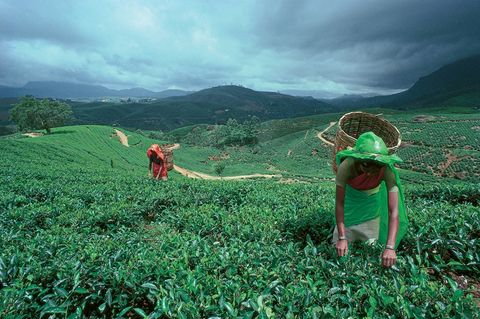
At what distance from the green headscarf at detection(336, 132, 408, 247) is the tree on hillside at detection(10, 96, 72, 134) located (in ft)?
199

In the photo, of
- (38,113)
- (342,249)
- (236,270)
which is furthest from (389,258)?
(38,113)

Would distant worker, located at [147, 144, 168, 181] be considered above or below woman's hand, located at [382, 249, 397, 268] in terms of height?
below

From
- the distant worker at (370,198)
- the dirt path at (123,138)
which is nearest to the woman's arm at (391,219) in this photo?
the distant worker at (370,198)

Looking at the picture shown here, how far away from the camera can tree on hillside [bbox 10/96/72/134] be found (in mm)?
50562

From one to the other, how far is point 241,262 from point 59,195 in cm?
631

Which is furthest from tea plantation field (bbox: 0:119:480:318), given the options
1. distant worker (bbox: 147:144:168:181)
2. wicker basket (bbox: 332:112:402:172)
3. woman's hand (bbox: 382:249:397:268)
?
distant worker (bbox: 147:144:168:181)

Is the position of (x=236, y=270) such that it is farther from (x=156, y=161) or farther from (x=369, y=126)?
(x=156, y=161)

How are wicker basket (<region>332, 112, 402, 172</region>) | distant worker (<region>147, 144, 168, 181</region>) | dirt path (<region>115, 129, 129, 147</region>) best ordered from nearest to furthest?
wicker basket (<region>332, 112, 402, 172</region>), distant worker (<region>147, 144, 168, 181</region>), dirt path (<region>115, 129, 129, 147</region>)

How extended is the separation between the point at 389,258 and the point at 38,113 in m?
61.6

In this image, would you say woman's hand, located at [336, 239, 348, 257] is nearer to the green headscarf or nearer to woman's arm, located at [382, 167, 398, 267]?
woman's arm, located at [382, 167, 398, 267]

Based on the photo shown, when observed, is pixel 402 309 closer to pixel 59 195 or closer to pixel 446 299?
pixel 446 299

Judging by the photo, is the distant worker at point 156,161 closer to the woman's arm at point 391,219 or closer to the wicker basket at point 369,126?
the wicker basket at point 369,126

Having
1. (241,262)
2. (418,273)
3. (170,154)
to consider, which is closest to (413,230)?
(418,273)

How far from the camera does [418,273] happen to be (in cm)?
291
